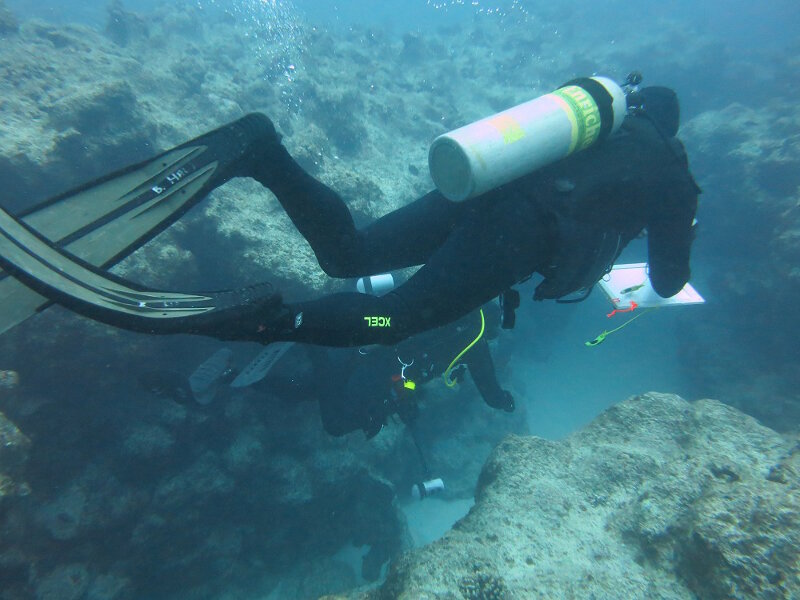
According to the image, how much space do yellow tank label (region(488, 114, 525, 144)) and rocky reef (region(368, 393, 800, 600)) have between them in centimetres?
306

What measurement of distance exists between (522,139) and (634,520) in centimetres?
329

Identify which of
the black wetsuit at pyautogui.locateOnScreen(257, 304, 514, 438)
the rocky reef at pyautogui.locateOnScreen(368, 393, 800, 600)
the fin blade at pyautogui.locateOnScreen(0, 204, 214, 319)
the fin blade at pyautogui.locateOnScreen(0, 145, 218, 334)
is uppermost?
the fin blade at pyautogui.locateOnScreen(0, 145, 218, 334)

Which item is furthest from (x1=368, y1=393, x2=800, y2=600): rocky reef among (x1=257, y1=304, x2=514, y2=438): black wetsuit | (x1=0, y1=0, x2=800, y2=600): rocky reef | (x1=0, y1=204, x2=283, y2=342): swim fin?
(x1=0, y1=204, x2=283, y2=342): swim fin

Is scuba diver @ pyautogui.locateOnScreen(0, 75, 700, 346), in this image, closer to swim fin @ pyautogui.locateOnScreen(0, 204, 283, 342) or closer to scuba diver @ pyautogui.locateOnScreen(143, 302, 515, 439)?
swim fin @ pyautogui.locateOnScreen(0, 204, 283, 342)

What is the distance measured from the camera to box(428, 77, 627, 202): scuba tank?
7.45ft

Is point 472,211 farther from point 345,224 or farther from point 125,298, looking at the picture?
point 125,298

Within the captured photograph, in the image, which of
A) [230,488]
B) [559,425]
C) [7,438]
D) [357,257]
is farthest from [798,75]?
[7,438]

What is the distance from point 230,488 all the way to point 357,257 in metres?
4.29

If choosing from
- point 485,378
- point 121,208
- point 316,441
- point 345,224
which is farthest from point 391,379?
point 121,208

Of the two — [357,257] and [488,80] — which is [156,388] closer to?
[357,257]

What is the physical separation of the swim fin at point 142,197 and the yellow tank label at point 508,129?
1.48 metres

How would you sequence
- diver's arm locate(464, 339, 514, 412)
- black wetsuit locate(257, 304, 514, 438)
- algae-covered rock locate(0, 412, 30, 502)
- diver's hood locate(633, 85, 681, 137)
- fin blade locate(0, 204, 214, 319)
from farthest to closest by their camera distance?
diver's arm locate(464, 339, 514, 412)
black wetsuit locate(257, 304, 514, 438)
algae-covered rock locate(0, 412, 30, 502)
diver's hood locate(633, 85, 681, 137)
fin blade locate(0, 204, 214, 319)

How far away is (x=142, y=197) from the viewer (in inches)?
91.7

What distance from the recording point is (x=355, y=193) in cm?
739
